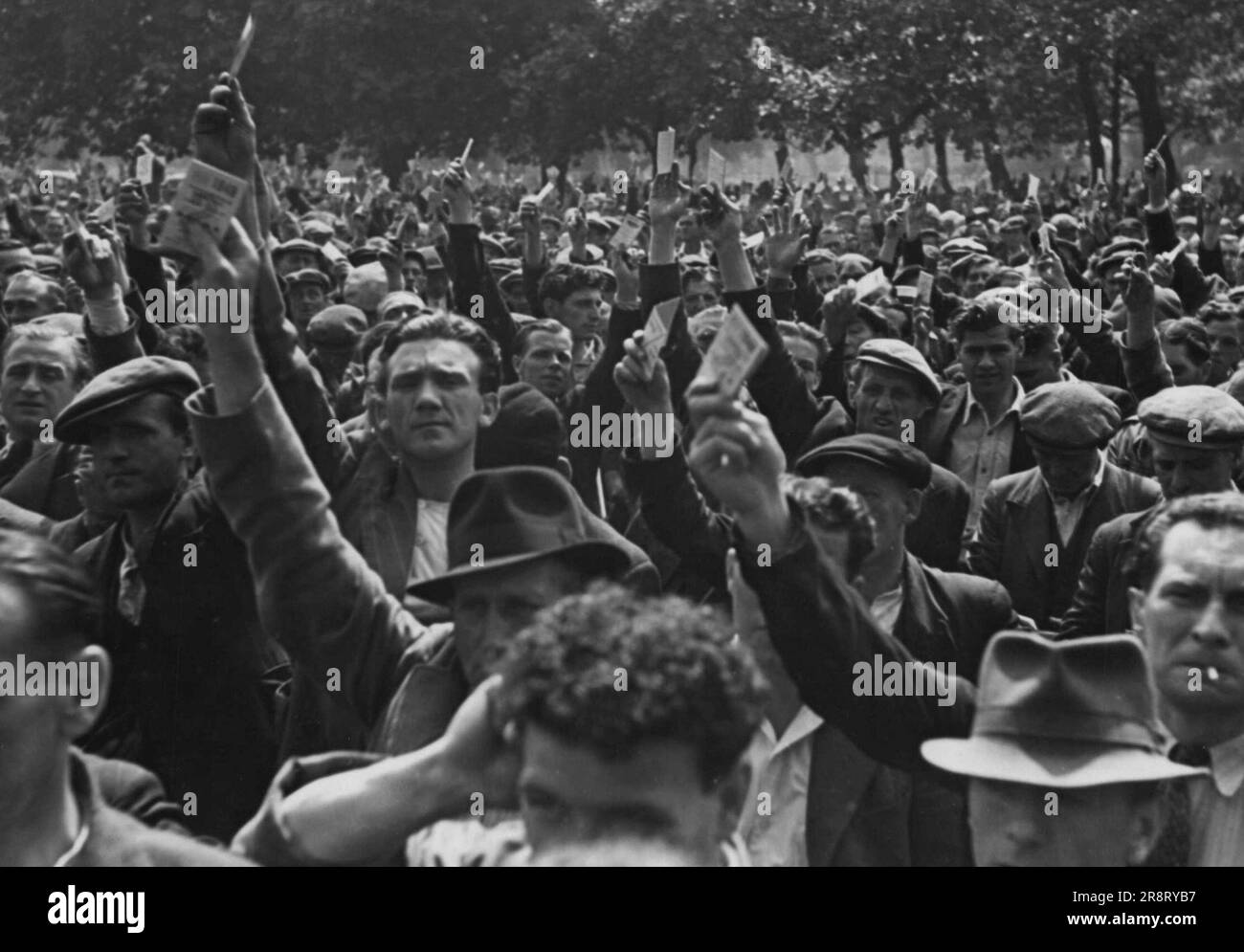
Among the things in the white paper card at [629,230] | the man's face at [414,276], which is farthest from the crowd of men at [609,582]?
the man's face at [414,276]

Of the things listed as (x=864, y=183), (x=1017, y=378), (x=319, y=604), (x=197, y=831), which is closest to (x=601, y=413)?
(x=1017, y=378)

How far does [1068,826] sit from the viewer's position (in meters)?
3.33

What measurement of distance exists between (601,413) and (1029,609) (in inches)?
58.0

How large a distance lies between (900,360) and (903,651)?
3129 mm

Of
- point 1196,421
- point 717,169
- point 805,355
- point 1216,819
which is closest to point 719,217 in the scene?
point 805,355

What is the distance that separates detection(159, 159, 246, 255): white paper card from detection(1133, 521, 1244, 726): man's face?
1.81 metres

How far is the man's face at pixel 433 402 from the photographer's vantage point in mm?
5262

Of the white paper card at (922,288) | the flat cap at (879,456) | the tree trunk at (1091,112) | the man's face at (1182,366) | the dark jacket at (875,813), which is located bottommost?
the dark jacket at (875,813)

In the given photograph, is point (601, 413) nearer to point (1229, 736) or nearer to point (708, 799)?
point (1229, 736)

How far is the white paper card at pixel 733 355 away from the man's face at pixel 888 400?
3.61m

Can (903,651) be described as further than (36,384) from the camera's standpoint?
No

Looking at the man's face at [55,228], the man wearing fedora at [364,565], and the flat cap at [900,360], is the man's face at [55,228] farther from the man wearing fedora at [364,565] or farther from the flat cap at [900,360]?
the man wearing fedora at [364,565]

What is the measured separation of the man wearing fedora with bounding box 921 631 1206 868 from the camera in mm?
3326

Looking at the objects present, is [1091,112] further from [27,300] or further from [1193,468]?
[1193,468]
